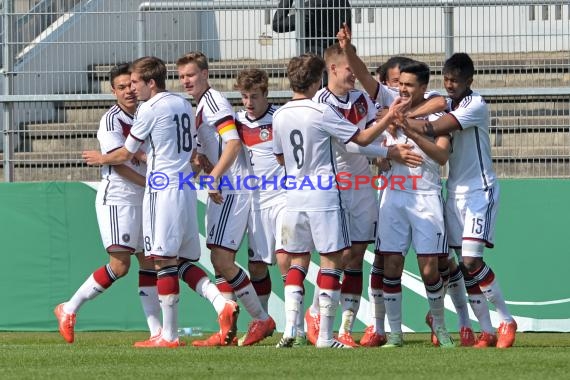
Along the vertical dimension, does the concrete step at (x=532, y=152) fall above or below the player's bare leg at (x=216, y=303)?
above

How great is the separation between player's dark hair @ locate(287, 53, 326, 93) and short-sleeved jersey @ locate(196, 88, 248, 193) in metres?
0.79

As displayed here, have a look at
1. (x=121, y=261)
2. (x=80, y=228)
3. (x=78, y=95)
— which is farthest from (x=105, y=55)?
(x=121, y=261)

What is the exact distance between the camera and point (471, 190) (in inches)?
411

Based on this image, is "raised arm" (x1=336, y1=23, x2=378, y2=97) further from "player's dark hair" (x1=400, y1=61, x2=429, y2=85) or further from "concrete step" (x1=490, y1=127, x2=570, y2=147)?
"concrete step" (x1=490, y1=127, x2=570, y2=147)

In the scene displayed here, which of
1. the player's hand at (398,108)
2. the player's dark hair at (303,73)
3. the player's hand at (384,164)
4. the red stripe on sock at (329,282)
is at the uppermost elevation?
the player's dark hair at (303,73)

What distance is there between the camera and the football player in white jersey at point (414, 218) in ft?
33.7

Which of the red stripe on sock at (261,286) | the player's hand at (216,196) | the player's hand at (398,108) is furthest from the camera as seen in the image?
the red stripe on sock at (261,286)

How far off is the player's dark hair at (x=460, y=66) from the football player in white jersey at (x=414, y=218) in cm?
22

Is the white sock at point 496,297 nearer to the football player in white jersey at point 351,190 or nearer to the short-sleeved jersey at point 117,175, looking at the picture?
the football player in white jersey at point 351,190

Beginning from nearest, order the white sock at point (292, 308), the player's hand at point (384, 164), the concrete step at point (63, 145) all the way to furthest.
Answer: the white sock at point (292, 308) < the player's hand at point (384, 164) < the concrete step at point (63, 145)

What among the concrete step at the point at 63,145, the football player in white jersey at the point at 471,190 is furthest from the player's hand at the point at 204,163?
the concrete step at the point at 63,145

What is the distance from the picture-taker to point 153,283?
11203mm

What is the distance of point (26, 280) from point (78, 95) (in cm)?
Result: 205

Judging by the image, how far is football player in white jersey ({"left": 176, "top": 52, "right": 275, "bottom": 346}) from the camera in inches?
426
